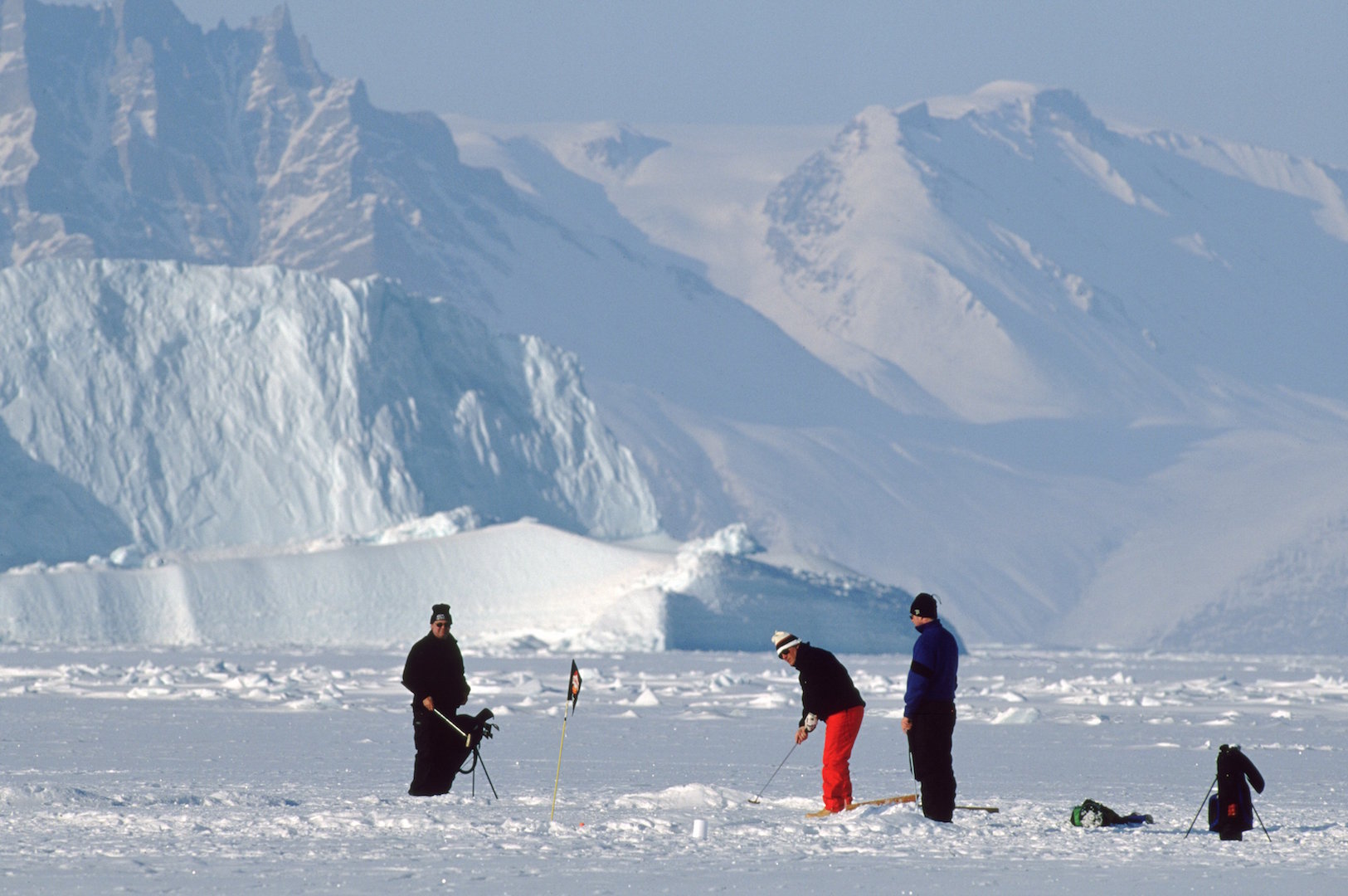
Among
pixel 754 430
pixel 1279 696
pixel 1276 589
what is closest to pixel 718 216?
pixel 754 430

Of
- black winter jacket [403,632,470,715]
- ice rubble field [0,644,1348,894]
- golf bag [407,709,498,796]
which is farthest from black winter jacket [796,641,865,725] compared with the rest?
black winter jacket [403,632,470,715]

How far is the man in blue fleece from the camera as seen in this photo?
29.3 feet

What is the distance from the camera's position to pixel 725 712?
18.1 m

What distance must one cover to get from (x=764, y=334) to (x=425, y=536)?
257 feet

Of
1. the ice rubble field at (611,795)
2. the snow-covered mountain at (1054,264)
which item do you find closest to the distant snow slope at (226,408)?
the ice rubble field at (611,795)

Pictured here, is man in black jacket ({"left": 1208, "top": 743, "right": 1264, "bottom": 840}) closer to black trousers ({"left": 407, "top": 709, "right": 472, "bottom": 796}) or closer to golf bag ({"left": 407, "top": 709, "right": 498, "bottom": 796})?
golf bag ({"left": 407, "top": 709, "right": 498, "bottom": 796})

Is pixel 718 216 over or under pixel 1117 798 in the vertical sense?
over

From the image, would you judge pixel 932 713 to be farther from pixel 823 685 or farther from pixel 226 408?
pixel 226 408

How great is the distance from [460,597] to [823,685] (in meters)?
27.1

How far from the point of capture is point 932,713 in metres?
9.06

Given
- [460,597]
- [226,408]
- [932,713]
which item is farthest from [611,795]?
[226,408]

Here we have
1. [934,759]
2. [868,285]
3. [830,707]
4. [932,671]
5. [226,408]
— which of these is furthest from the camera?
[868,285]

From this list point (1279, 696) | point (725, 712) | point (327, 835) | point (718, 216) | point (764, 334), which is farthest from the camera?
point (718, 216)

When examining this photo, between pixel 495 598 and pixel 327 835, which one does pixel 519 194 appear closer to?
pixel 495 598
